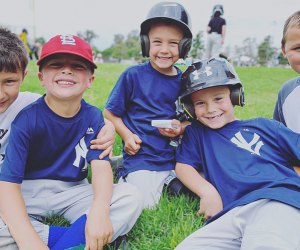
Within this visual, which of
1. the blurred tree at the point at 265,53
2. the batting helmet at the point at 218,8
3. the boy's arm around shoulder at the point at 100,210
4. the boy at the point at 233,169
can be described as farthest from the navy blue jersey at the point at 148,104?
the blurred tree at the point at 265,53

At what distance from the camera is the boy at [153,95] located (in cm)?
281

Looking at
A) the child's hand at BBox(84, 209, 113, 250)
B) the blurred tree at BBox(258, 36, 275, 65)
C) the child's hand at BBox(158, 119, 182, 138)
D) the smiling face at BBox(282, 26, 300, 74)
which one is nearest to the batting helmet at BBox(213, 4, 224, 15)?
the smiling face at BBox(282, 26, 300, 74)

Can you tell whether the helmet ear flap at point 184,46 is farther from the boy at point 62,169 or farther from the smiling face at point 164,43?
the boy at point 62,169

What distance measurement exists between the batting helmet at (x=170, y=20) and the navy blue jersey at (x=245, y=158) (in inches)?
28.9

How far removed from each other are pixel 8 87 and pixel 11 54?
201 millimetres

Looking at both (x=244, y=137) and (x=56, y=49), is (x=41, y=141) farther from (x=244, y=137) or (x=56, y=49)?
(x=244, y=137)

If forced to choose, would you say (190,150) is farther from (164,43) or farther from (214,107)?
→ (164,43)

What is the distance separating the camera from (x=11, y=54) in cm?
222

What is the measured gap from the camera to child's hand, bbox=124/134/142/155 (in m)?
2.79

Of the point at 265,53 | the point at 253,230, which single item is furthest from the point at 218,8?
the point at 265,53

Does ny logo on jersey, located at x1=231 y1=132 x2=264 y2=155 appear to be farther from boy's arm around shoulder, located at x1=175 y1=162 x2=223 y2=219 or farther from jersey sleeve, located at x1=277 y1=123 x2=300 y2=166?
boy's arm around shoulder, located at x1=175 y1=162 x2=223 y2=219

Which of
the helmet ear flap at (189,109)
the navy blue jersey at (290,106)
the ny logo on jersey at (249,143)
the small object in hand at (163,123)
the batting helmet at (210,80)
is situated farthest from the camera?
the navy blue jersey at (290,106)

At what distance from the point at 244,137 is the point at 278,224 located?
0.73 metres

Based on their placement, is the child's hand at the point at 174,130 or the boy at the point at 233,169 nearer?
the boy at the point at 233,169
